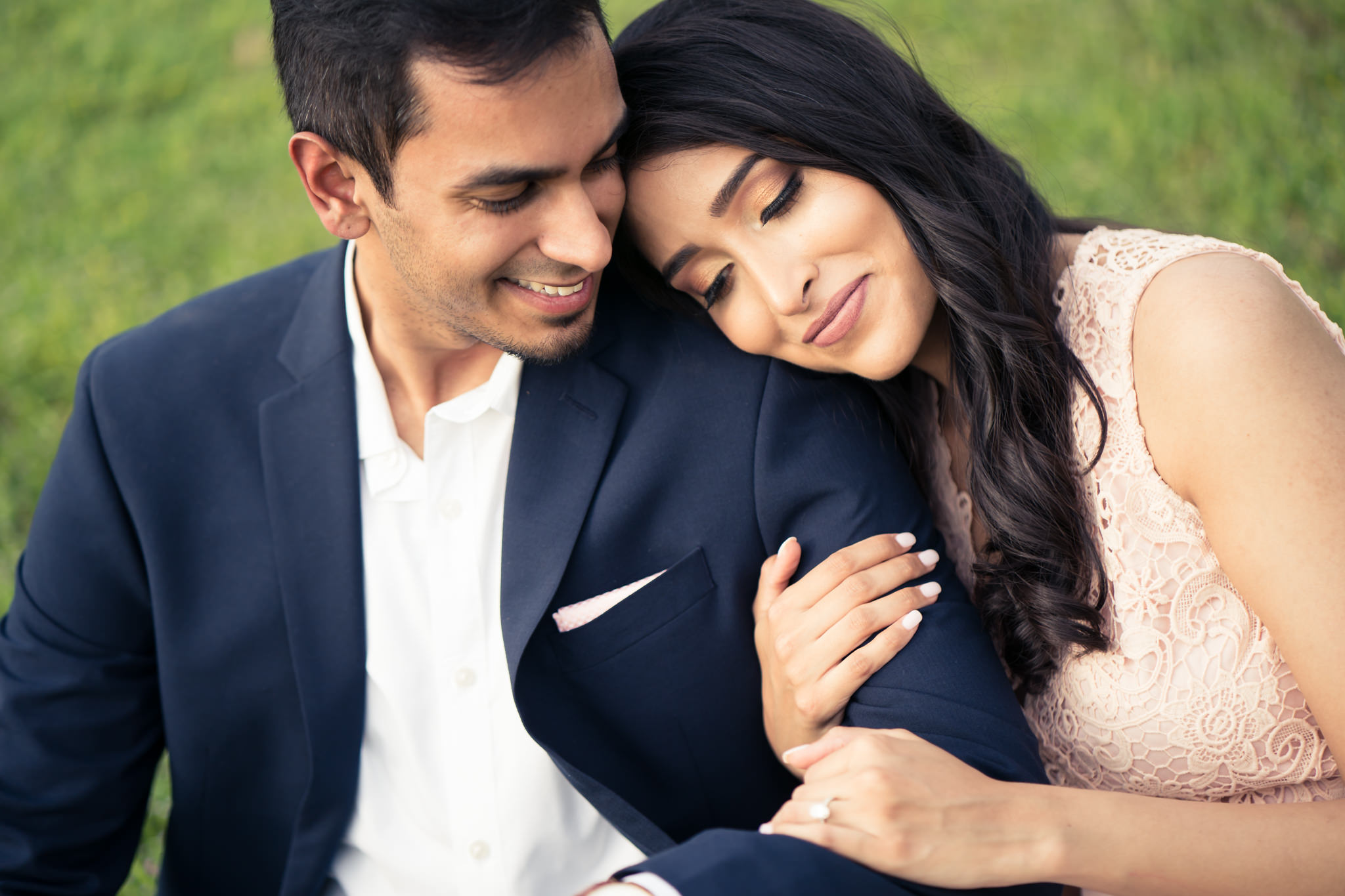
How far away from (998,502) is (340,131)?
1483 millimetres

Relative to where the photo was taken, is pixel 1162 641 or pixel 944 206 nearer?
pixel 1162 641

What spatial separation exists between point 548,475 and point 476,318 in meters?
0.35

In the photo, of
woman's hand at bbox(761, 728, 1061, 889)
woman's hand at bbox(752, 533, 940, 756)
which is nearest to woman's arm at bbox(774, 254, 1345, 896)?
woman's hand at bbox(761, 728, 1061, 889)

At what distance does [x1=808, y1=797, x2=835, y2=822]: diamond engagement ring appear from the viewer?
1.84 metres

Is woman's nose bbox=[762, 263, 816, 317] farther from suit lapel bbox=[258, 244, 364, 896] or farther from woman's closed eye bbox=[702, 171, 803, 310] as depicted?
suit lapel bbox=[258, 244, 364, 896]

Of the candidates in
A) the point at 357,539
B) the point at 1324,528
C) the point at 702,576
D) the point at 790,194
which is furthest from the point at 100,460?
the point at 1324,528

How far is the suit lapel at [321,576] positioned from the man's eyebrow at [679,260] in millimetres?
710

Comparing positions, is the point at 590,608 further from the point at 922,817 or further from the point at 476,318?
the point at 922,817

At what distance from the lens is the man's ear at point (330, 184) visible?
218 cm

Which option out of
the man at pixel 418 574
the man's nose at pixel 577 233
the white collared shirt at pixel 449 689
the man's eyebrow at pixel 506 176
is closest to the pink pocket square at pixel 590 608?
the man at pixel 418 574

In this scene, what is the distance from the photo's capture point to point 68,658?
228 centimetres

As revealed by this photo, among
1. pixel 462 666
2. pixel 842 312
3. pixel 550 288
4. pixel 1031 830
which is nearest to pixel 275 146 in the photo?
pixel 550 288

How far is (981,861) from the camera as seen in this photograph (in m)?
1.84

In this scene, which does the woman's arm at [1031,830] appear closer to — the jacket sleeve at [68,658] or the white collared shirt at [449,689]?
the white collared shirt at [449,689]
